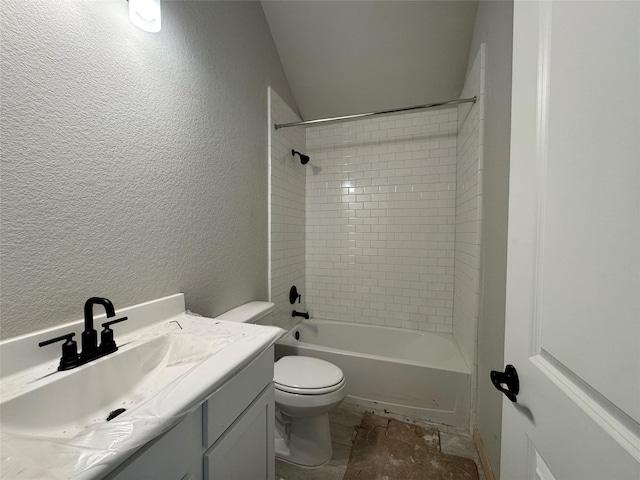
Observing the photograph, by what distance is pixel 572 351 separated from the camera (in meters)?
0.42

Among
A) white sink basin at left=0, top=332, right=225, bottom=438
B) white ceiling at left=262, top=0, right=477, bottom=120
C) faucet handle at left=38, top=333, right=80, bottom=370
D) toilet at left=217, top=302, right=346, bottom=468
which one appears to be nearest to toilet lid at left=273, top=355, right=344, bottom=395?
toilet at left=217, top=302, right=346, bottom=468

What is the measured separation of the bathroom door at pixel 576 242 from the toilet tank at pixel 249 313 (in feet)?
3.72

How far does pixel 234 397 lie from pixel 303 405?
2.27 feet

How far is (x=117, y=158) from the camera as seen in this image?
2.78 ft

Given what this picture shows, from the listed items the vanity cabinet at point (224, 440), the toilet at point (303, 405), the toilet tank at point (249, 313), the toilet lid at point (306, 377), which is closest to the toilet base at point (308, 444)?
the toilet at point (303, 405)

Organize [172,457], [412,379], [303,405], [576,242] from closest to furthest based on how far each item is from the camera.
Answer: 1. [576,242]
2. [172,457]
3. [303,405]
4. [412,379]

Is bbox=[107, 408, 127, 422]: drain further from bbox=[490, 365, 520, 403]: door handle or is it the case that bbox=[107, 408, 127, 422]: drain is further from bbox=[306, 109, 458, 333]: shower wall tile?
bbox=[306, 109, 458, 333]: shower wall tile

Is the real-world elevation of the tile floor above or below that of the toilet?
below

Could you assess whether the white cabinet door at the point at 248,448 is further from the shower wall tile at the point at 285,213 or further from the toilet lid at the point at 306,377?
the shower wall tile at the point at 285,213

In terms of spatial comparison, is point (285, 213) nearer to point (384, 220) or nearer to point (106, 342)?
point (384, 220)

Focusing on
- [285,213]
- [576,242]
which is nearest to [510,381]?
[576,242]

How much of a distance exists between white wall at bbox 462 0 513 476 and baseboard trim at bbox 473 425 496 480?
0.13ft

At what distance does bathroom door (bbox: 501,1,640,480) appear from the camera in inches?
12.7

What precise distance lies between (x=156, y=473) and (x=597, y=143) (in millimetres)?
965
